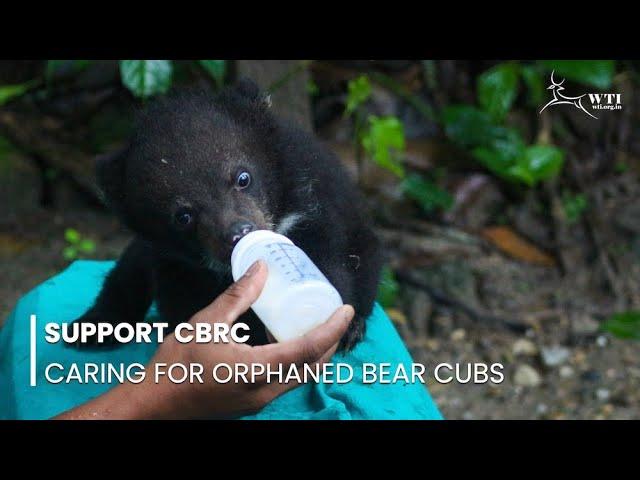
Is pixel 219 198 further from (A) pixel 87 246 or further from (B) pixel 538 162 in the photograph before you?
(B) pixel 538 162

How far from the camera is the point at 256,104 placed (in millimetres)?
2695

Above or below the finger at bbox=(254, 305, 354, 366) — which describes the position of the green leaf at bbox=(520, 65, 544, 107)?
above

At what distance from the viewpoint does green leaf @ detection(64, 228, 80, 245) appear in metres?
4.85

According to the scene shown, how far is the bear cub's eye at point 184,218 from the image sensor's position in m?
2.45

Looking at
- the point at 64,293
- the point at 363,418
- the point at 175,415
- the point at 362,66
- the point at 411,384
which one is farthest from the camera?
the point at 362,66

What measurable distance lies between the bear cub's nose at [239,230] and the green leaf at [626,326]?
6.93 ft

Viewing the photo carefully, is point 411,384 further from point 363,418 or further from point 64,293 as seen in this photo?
Answer: point 64,293

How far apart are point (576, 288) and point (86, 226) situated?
301cm

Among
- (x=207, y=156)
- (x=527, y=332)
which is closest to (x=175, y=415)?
(x=207, y=156)

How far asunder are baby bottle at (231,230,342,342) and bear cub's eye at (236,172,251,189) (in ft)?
1.36

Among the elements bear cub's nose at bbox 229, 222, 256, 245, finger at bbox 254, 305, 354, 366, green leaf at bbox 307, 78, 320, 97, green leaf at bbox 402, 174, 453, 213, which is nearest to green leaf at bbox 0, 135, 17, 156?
green leaf at bbox 307, 78, 320, 97

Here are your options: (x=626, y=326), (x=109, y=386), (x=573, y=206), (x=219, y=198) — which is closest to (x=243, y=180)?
(x=219, y=198)

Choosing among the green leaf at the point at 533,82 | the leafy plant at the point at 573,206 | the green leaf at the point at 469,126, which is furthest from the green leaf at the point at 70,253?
the leafy plant at the point at 573,206

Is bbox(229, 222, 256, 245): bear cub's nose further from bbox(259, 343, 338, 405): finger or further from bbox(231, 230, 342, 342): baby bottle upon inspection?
bbox(259, 343, 338, 405): finger
